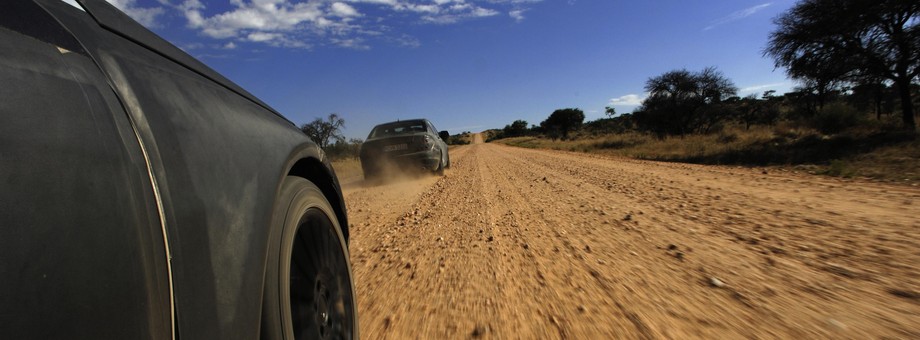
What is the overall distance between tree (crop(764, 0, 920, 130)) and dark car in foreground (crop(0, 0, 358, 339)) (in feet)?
61.1

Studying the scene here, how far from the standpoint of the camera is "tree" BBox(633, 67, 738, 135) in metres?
33.8

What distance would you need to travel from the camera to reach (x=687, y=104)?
3366cm

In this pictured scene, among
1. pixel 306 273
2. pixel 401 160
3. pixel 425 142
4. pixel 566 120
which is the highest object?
pixel 566 120

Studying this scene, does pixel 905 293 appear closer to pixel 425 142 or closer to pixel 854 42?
pixel 425 142

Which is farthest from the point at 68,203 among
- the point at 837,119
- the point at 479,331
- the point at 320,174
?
the point at 837,119

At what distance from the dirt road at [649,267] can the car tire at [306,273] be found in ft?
1.97

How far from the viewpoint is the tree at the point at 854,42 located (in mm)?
14539

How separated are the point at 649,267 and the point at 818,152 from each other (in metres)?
13.2

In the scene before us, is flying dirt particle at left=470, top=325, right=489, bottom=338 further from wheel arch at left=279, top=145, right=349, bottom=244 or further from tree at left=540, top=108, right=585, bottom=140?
tree at left=540, top=108, right=585, bottom=140

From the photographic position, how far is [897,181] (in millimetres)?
7500

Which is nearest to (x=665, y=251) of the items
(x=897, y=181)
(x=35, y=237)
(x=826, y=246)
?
(x=826, y=246)

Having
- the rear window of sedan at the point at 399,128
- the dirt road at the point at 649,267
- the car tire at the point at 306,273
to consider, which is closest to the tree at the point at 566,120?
the rear window of sedan at the point at 399,128

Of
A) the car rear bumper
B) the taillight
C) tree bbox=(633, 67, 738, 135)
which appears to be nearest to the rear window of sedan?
the taillight

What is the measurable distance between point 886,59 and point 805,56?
7.75 ft
